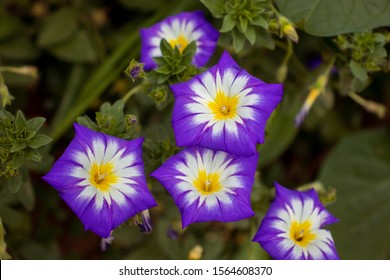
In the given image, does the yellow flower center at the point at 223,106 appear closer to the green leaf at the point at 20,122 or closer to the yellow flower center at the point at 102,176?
the yellow flower center at the point at 102,176

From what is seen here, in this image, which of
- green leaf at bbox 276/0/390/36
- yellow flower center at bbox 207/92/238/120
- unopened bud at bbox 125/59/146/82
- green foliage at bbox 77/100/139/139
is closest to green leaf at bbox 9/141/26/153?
green foliage at bbox 77/100/139/139

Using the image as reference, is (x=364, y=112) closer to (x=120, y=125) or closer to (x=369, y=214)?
(x=369, y=214)

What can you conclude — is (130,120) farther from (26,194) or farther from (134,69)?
(26,194)

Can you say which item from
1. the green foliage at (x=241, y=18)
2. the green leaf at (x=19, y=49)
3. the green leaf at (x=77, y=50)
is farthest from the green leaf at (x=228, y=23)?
the green leaf at (x=19, y=49)

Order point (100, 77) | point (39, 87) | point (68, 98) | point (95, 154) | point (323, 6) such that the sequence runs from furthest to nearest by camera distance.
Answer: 1. point (39, 87)
2. point (68, 98)
3. point (100, 77)
4. point (323, 6)
5. point (95, 154)

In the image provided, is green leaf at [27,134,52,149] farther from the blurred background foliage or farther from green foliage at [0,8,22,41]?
green foliage at [0,8,22,41]

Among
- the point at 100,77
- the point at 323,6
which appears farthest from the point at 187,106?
the point at 100,77
